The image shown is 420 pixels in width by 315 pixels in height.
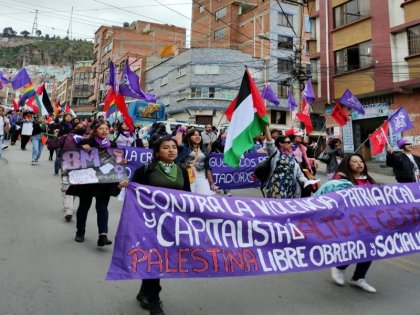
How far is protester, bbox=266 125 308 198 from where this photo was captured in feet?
17.2

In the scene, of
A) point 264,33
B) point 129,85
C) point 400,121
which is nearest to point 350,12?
point 129,85

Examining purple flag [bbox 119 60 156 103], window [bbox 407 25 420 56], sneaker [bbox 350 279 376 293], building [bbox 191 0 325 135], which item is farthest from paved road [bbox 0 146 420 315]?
building [bbox 191 0 325 135]

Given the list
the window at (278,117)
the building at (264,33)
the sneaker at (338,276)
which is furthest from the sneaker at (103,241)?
the window at (278,117)

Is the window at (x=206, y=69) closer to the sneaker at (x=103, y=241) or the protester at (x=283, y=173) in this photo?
the protester at (x=283, y=173)

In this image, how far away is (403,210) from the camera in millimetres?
4305

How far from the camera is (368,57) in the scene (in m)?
20.4

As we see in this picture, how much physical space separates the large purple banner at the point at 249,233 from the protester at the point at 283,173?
1252mm

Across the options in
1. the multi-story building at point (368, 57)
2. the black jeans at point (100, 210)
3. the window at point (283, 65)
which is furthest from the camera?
the window at point (283, 65)

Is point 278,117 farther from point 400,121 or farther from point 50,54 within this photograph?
point 50,54

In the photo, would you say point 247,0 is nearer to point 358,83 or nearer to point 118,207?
point 358,83

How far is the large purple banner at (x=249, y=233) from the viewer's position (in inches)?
123

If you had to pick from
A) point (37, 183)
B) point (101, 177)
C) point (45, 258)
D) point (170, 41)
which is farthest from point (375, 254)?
point (170, 41)

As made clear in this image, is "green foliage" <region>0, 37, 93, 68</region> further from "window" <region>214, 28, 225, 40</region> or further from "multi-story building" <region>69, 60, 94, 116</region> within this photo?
"window" <region>214, 28, 225, 40</region>

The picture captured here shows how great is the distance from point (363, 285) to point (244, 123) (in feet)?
7.65
